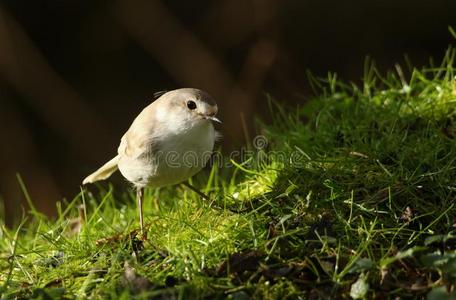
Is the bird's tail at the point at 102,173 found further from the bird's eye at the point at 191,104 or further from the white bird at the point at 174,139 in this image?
the bird's eye at the point at 191,104

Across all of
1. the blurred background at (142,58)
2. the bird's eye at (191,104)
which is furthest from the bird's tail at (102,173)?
the blurred background at (142,58)

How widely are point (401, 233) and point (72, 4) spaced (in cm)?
506

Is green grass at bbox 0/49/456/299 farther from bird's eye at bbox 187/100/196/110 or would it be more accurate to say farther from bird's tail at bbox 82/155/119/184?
bird's eye at bbox 187/100/196/110

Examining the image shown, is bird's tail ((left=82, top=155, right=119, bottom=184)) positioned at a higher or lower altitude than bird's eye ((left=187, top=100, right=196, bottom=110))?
lower

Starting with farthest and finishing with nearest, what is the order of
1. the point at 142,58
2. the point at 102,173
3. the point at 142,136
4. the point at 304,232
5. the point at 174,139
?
the point at 142,58 < the point at 102,173 < the point at 142,136 < the point at 174,139 < the point at 304,232

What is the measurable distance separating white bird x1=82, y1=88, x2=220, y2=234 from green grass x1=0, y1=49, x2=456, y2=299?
0.66ft

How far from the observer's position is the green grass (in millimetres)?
2309

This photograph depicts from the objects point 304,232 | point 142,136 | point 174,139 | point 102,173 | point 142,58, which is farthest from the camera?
point 142,58

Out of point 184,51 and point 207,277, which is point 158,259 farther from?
point 184,51

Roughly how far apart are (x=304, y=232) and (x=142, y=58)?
16.3ft

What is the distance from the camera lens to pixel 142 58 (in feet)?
23.7

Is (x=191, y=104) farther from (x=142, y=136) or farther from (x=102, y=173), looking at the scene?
(x=102, y=173)

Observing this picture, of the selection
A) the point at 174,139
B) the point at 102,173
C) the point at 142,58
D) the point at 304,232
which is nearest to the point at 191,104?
the point at 174,139

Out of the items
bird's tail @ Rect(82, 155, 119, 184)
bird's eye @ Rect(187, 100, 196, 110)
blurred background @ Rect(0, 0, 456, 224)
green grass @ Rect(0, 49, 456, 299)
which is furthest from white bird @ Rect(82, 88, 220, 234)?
blurred background @ Rect(0, 0, 456, 224)
